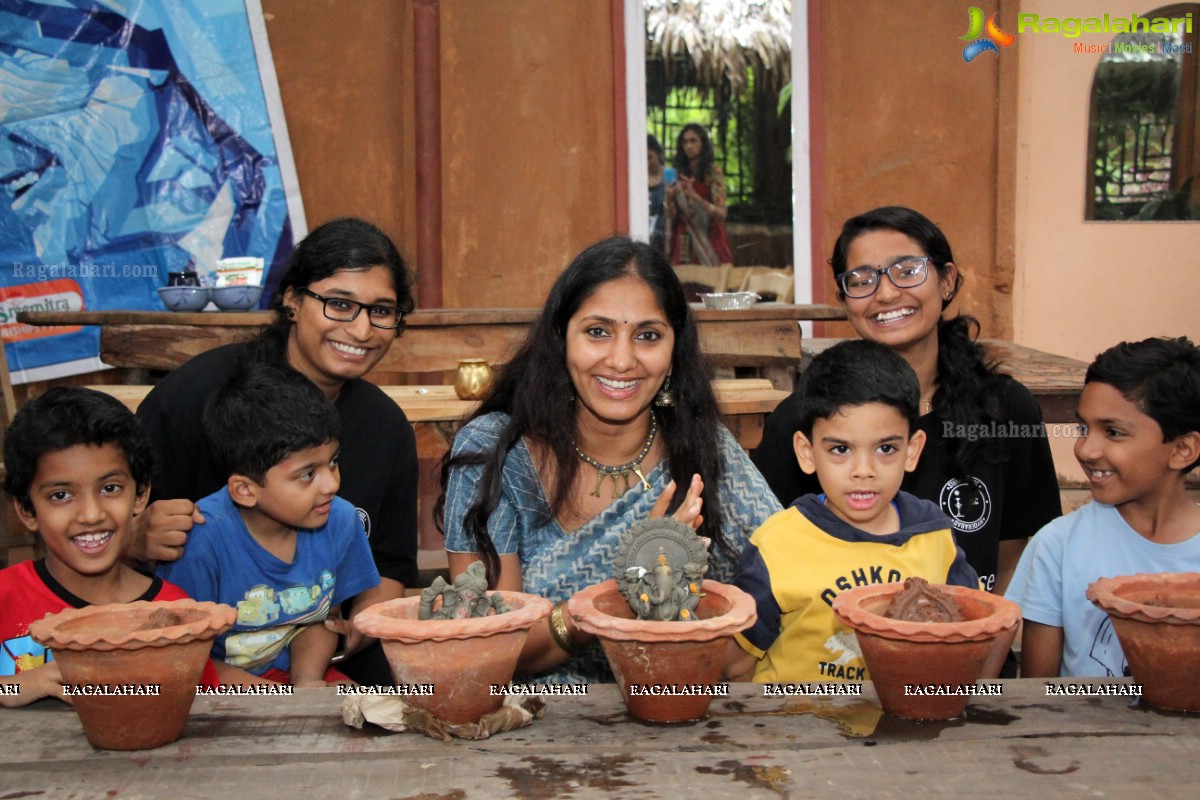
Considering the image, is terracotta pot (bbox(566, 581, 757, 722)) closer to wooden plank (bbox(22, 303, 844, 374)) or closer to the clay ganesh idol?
the clay ganesh idol

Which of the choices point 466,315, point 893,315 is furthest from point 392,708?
point 466,315

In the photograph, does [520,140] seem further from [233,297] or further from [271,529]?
[271,529]

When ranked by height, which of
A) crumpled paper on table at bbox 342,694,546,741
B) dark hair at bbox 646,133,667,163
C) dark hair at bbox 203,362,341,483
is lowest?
crumpled paper on table at bbox 342,694,546,741

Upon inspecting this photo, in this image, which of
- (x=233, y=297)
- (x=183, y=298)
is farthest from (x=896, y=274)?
(x=183, y=298)

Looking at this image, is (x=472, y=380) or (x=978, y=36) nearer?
(x=472, y=380)

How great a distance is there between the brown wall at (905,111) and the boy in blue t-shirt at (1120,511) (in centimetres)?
370

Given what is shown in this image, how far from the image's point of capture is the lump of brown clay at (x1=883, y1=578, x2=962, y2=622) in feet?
5.95

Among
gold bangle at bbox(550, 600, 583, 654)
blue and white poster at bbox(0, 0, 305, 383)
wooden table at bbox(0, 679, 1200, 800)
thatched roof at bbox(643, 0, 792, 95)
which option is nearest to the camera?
wooden table at bbox(0, 679, 1200, 800)

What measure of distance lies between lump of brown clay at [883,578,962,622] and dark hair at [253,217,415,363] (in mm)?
1691

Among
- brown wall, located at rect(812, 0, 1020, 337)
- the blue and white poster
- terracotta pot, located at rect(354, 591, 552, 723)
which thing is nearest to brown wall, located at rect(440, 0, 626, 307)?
the blue and white poster

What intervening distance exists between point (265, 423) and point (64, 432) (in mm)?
411

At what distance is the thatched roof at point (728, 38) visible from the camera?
6.07 meters

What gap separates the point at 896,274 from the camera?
9.73 ft

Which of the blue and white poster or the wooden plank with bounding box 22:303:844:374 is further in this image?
the blue and white poster
